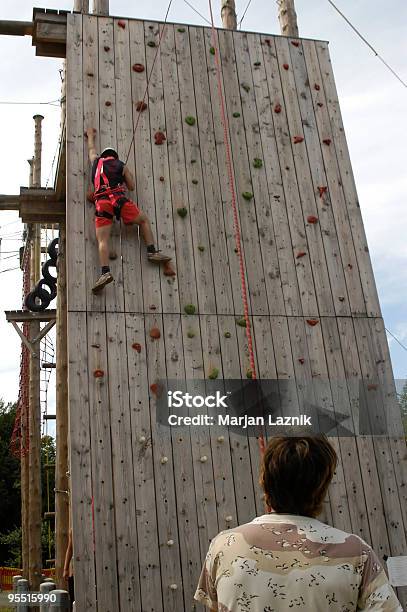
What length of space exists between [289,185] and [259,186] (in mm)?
265

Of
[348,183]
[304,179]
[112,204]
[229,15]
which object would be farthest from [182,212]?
[229,15]

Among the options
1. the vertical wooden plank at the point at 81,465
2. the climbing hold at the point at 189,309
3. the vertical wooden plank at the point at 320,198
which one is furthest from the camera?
the vertical wooden plank at the point at 320,198

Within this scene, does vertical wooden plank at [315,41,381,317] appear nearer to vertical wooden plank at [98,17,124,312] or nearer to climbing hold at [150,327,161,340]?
climbing hold at [150,327,161,340]

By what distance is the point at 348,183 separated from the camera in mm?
5867

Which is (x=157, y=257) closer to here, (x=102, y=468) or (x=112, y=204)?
(x=112, y=204)

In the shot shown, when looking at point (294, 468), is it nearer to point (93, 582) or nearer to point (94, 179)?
point (93, 582)

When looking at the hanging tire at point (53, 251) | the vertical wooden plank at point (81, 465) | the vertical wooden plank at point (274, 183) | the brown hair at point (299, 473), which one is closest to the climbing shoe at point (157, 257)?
the vertical wooden plank at point (81, 465)

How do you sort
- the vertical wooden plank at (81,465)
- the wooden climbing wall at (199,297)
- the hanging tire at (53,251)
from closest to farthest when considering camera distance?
the vertical wooden plank at (81,465) < the wooden climbing wall at (199,297) < the hanging tire at (53,251)

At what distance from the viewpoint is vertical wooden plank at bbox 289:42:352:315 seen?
545cm

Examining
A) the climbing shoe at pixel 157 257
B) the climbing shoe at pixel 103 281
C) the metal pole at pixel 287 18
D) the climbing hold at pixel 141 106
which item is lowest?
the climbing shoe at pixel 103 281

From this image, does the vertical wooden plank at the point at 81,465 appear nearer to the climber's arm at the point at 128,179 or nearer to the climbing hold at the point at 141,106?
the climber's arm at the point at 128,179

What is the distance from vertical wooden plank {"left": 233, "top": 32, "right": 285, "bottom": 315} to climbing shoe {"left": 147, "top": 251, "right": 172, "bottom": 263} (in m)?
0.78

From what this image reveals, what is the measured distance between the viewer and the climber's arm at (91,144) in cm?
526

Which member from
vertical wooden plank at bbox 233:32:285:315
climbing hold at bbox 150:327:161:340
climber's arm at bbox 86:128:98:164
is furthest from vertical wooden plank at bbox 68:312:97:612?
vertical wooden plank at bbox 233:32:285:315
